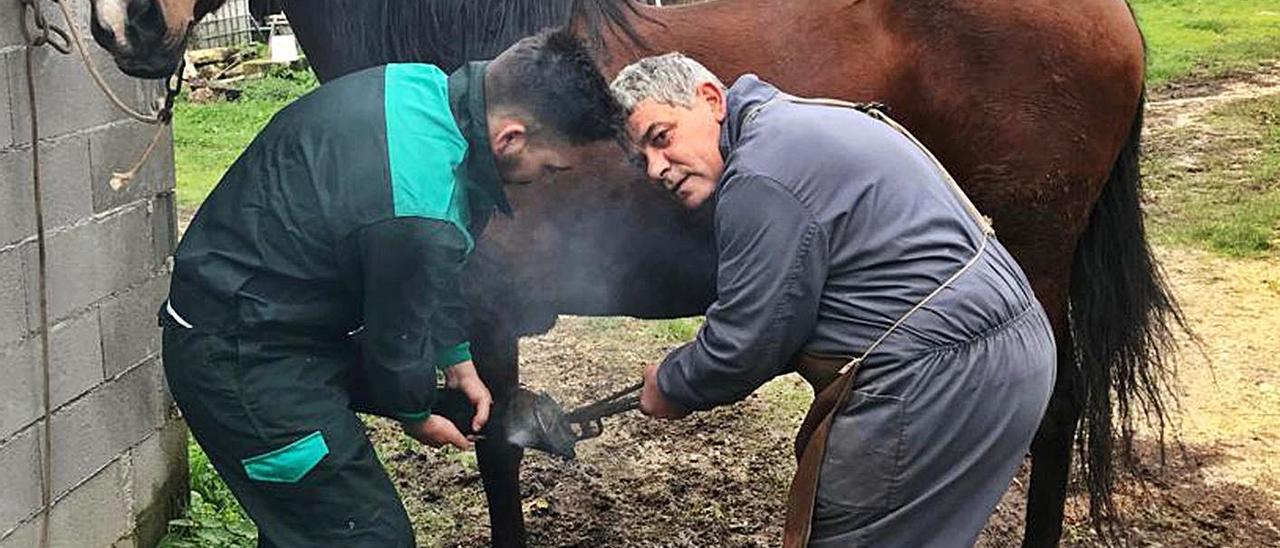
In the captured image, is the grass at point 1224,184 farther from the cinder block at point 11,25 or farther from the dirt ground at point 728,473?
the cinder block at point 11,25

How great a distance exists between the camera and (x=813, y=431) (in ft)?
A: 8.00

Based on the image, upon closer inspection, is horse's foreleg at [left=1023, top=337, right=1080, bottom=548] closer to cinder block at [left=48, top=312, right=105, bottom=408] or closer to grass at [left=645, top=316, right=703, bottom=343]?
grass at [left=645, top=316, right=703, bottom=343]

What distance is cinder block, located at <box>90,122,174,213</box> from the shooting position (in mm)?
3215

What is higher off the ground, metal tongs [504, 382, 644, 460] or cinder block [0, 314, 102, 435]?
cinder block [0, 314, 102, 435]

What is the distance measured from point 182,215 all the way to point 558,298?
433 centimetres

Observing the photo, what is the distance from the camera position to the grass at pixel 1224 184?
694 cm

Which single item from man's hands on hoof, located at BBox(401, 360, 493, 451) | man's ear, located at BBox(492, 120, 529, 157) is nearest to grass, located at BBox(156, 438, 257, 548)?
man's hands on hoof, located at BBox(401, 360, 493, 451)

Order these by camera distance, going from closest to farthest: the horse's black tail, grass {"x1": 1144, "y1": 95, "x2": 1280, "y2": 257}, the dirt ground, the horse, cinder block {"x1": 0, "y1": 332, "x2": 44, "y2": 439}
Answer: cinder block {"x1": 0, "y1": 332, "x2": 44, "y2": 439}, the horse, the horse's black tail, the dirt ground, grass {"x1": 1144, "y1": 95, "x2": 1280, "y2": 257}

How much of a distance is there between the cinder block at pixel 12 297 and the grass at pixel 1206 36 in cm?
868

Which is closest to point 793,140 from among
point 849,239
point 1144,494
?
point 849,239

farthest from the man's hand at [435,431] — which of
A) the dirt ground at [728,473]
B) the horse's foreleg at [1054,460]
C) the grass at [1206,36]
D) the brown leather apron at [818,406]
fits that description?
the grass at [1206,36]

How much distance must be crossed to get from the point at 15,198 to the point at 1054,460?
2.89 metres

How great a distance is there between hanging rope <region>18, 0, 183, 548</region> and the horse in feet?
1.17

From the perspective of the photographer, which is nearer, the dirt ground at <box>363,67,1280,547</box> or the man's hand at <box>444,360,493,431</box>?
the man's hand at <box>444,360,493,431</box>
